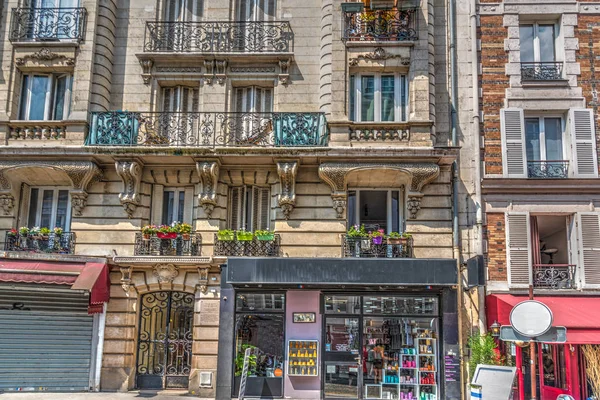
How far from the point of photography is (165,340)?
13.6 meters

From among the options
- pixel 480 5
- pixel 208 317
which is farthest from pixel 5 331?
pixel 480 5

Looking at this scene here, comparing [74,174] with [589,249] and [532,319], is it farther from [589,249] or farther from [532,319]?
[589,249]

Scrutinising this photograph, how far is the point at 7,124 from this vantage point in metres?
13.8

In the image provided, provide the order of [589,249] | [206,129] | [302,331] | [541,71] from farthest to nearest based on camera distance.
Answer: [541,71] < [206,129] < [302,331] < [589,249]

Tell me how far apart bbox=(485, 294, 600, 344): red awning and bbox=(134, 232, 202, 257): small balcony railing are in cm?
705

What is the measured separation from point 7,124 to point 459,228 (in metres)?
11.4

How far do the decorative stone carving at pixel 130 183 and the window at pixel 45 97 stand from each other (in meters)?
2.30

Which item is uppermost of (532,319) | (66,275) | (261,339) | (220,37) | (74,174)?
(220,37)

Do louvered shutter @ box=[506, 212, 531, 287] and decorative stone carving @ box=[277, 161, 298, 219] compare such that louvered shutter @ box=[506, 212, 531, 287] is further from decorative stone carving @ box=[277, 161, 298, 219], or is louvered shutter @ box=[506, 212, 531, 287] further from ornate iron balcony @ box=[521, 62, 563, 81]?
decorative stone carving @ box=[277, 161, 298, 219]

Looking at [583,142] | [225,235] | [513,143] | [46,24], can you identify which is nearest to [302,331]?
[225,235]

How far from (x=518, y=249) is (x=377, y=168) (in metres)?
3.82

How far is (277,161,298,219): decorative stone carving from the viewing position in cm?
1329

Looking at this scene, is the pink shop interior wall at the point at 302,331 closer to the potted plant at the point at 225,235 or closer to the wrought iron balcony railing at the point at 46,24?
the potted plant at the point at 225,235

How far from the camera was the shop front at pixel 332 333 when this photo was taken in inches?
495
